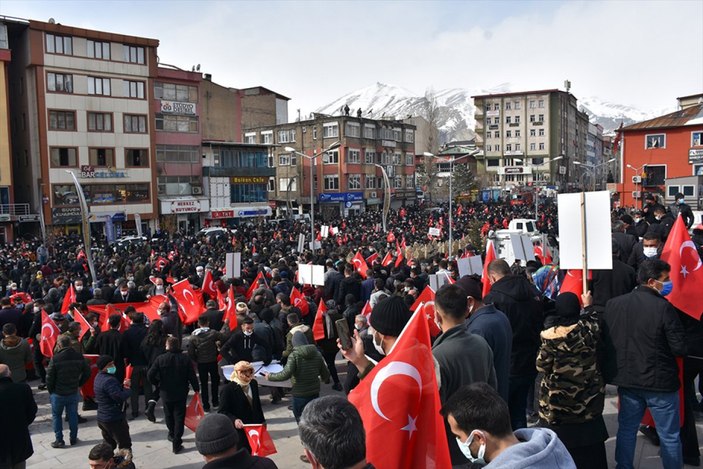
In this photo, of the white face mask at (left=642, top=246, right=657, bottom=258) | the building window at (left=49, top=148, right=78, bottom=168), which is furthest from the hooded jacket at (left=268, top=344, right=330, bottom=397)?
the building window at (left=49, top=148, right=78, bottom=168)

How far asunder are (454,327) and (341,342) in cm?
88

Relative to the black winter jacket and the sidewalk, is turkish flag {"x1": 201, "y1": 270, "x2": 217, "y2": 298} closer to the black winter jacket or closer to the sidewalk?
the sidewalk

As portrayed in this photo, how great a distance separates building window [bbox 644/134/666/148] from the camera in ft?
168

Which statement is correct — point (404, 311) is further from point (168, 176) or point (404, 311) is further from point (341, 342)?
point (168, 176)

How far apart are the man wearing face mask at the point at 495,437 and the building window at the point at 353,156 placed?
61.4m

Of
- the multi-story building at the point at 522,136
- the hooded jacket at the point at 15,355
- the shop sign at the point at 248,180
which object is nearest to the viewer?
the hooded jacket at the point at 15,355

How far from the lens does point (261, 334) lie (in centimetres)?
889

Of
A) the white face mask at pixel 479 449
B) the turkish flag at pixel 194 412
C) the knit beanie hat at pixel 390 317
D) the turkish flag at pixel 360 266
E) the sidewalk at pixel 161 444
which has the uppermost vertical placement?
the knit beanie hat at pixel 390 317

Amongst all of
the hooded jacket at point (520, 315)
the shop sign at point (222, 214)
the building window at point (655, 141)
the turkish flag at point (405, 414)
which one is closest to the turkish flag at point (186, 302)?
the hooded jacket at point (520, 315)

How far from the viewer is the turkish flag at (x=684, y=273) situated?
6305 millimetres

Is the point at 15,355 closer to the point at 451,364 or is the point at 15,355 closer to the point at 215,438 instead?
the point at 215,438

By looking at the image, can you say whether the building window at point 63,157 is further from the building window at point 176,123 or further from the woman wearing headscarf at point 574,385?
the woman wearing headscarf at point 574,385

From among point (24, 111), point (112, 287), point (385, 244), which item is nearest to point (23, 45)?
point (24, 111)

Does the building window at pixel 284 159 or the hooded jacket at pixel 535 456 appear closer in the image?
the hooded jacket at pixel 535 456
